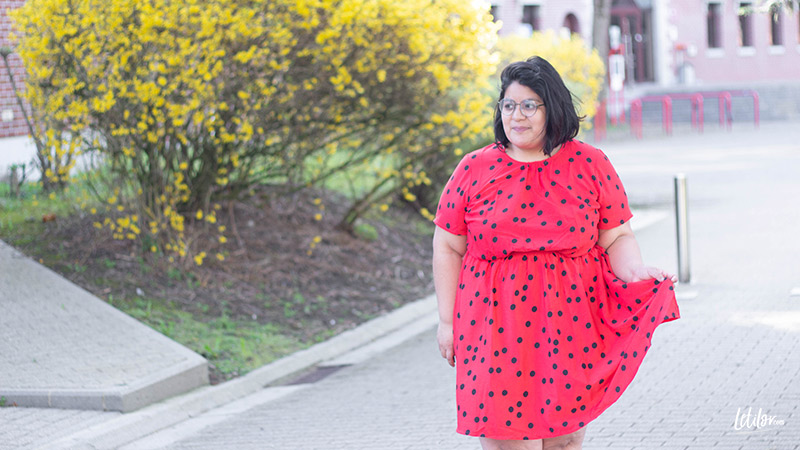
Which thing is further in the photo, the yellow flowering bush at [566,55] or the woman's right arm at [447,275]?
the yellow flowering bush at [566,55]

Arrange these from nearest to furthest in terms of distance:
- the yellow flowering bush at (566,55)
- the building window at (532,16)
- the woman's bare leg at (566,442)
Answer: the woman's bare leg at (566,442), the yellow flowering bush at (566,55), the building window at (532,16)

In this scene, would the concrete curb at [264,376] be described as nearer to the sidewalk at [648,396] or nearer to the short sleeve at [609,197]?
the sidewalk at [648,396]

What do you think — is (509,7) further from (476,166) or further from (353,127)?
(476,166)


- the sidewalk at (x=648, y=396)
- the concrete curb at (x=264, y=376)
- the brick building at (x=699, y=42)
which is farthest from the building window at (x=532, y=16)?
the concrete curb at (x=264, y=376)

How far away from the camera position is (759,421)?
5.23 meters

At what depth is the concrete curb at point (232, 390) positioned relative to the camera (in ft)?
18.9

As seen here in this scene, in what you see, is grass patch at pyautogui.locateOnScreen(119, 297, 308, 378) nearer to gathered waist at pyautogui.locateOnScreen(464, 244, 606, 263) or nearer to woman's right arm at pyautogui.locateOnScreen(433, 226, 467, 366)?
woman's right arm at pyautogui.locateOnScreen(433, 226, 467, 366)

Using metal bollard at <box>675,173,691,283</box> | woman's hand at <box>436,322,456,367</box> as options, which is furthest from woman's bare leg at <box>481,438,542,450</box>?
metal bollard at <box>675,173,691,283</box>

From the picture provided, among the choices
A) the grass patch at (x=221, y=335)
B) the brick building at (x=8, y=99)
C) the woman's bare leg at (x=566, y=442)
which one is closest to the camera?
the woman's bare leg at (x=566, y=442)

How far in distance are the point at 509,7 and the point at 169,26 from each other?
31.8 meters

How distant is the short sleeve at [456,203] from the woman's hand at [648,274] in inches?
25.1

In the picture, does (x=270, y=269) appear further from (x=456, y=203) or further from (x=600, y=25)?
(x=600, y=25)

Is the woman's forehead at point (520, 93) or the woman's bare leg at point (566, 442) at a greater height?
the woman's forehead at point (520, 93)

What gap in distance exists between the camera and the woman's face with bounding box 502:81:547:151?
3.72 metres
